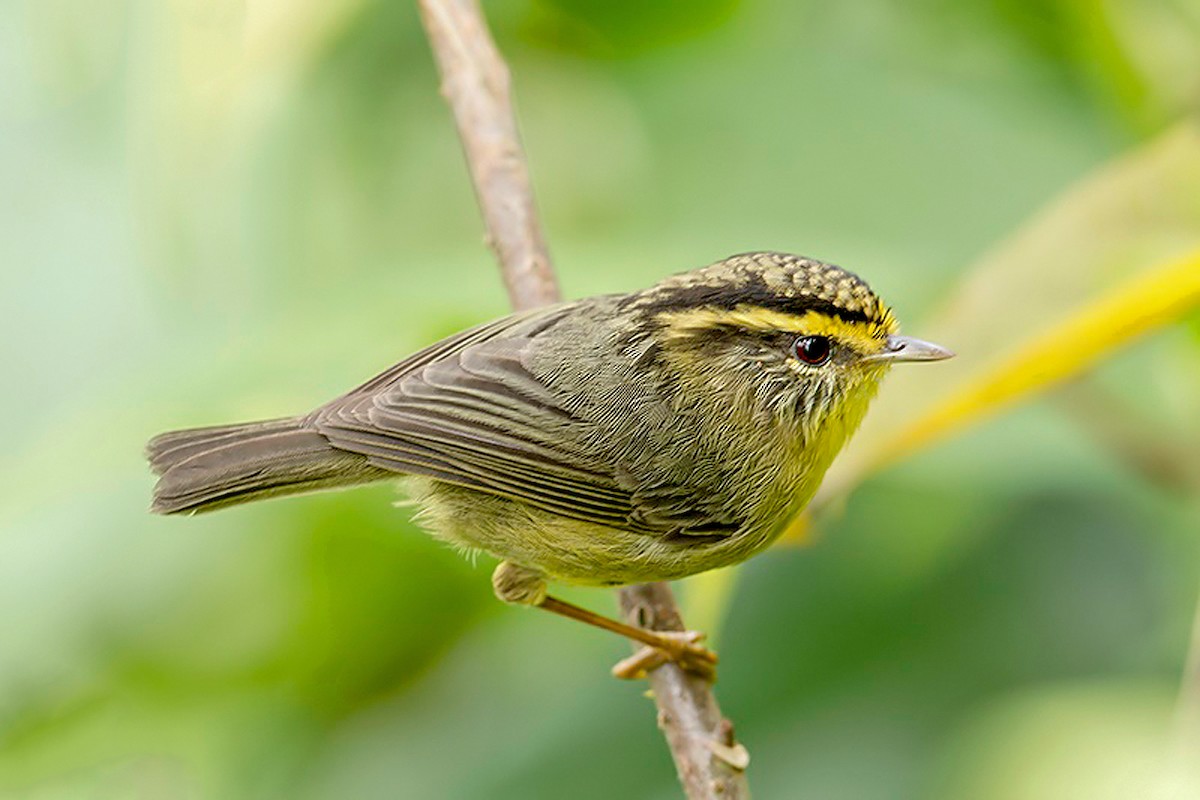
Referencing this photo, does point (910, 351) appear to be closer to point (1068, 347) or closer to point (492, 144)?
point (1068, 347)

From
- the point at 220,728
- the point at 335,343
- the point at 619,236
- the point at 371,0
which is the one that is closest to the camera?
the point at 335,343

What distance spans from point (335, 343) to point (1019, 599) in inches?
66.1

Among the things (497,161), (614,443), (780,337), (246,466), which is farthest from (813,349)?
(246,466)

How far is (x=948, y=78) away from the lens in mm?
4430

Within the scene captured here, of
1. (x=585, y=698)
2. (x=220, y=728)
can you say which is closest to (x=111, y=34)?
(x=220, y=728)

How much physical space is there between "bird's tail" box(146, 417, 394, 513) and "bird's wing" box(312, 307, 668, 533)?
56mm

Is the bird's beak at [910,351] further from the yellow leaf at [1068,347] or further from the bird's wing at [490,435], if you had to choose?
the bird's wing at [490,435]

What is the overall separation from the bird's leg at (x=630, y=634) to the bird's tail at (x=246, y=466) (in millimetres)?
356

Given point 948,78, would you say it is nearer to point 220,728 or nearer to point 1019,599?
point 1019,599

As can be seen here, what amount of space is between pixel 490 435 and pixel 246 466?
484 mm

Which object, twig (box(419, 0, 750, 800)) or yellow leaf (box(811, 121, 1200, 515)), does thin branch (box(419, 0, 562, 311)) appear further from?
yellow leaf (box(811, 121, 1200, 515))

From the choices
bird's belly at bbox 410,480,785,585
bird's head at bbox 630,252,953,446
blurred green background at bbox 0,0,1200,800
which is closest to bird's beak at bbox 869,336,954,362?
bird's head at bbox 630,252,953,446

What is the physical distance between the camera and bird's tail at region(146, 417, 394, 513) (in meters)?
3.16

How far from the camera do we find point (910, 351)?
3.03 meters
